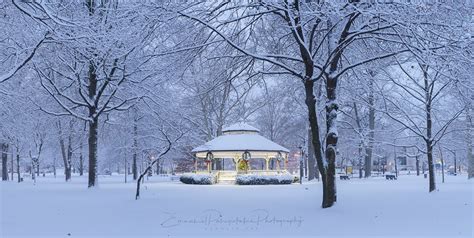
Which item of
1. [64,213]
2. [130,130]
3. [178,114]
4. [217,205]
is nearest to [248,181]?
[178,114]

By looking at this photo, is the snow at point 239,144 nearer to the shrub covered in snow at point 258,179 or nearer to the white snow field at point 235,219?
the shrub covered in snow at point 258,179

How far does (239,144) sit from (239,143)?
0.75 ft

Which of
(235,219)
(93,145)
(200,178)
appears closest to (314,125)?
(235,219)

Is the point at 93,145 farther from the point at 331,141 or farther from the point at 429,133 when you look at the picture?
the point at 429,133

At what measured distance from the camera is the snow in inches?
1406

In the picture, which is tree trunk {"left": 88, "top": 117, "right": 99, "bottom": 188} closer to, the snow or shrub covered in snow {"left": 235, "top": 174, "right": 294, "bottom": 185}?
the snow

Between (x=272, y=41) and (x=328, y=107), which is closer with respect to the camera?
(x=328, y=107)

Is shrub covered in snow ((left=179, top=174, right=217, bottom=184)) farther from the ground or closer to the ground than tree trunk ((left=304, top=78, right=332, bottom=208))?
closer to the ground

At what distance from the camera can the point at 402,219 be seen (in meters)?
→ 12.1

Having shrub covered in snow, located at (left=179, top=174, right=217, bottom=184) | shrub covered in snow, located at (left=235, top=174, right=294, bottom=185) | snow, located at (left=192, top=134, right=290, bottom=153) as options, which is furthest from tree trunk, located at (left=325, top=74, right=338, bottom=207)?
snow, located at (left=192, top=134, right=290, bottom=153)

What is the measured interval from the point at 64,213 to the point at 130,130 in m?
26.1

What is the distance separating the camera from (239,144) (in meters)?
36.3

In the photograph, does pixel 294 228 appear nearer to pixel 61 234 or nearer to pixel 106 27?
pixel 61 234

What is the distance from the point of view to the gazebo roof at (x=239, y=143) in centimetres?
3578
